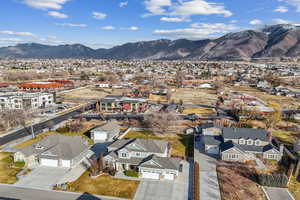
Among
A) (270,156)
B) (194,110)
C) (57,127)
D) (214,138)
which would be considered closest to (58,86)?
(57,127)

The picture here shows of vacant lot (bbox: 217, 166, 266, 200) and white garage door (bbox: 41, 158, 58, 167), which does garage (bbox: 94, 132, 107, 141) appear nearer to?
white garage door (bbox: 41, 158, 58, 167)

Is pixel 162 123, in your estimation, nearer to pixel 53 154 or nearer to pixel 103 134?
pixel 103 134

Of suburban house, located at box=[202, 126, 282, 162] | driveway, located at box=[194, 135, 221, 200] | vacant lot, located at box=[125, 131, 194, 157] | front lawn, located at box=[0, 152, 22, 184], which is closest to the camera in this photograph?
driveway, located at box=[194, 135, 221, 200]

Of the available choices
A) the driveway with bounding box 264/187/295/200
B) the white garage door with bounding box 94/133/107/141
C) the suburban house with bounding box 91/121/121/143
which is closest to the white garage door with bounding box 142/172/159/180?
the driveway with bounding box 264/187/295/200

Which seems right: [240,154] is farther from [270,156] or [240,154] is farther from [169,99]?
[169,99]

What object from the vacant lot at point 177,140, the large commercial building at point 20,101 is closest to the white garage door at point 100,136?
the vacant lot at point 177,140

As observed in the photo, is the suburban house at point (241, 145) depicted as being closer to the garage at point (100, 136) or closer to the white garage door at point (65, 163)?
the garage at point (100, 136)
